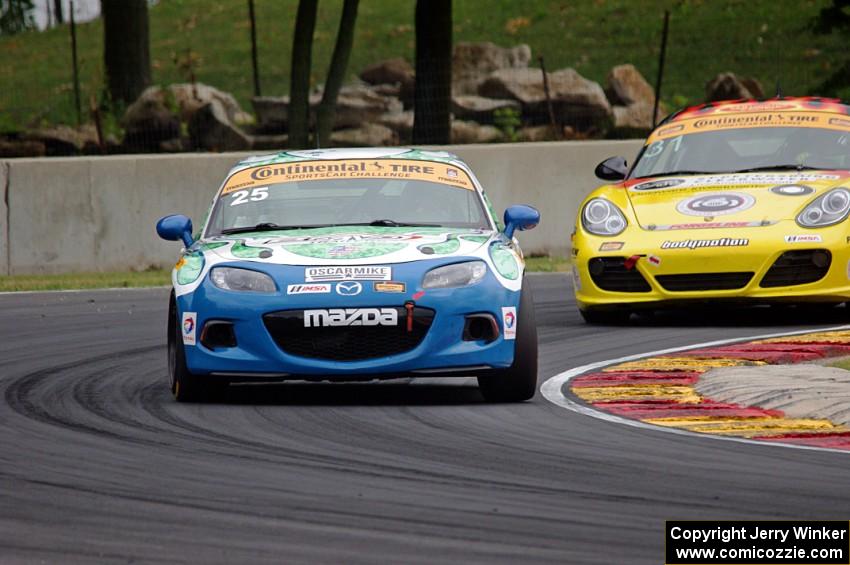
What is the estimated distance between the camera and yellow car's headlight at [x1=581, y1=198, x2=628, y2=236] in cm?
1300

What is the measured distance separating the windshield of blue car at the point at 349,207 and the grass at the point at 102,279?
735 centimetres

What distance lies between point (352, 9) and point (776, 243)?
1540cm

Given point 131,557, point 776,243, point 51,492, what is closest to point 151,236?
point 776,243

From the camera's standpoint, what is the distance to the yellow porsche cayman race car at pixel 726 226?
12.5 metres

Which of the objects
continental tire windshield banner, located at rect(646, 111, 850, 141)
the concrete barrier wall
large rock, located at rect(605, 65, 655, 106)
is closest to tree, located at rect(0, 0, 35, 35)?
large rock, located at rect(605, 65, 655, 106)

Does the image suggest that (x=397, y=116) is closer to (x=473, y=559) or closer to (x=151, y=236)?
(x=151, y=236)

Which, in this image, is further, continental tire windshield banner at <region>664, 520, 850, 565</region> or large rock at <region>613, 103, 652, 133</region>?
large rock at <region>613, 103, 652, 133</region>

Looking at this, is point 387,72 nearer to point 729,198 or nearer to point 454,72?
point 454,72

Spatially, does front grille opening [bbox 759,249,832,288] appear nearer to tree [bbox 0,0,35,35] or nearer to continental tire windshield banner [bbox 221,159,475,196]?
continental tire windshield banner [bbox 221,159,475,196]

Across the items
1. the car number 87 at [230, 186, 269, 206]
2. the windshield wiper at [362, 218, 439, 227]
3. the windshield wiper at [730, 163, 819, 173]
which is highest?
the car number 87 at [230, 186, 269, 206]

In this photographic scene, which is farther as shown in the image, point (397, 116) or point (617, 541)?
point (397, 116)

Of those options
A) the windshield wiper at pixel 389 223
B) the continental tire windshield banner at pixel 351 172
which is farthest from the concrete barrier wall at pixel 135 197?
the windshield wiper at pixel 389 223

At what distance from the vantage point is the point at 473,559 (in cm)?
549

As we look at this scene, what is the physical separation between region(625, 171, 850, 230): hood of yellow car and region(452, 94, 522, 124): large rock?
19023 millimetres
